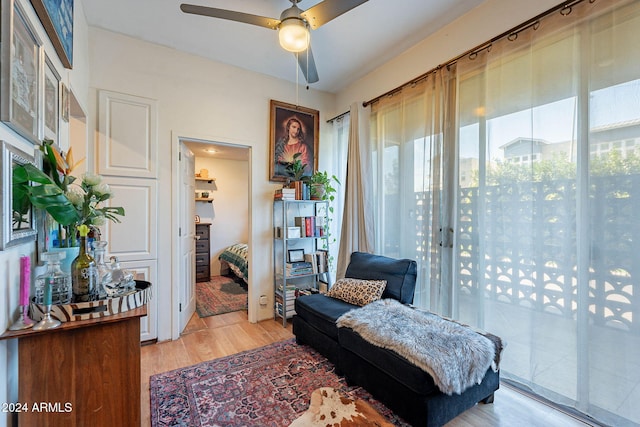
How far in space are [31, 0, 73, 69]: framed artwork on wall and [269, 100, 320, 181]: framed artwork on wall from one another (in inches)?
75.0

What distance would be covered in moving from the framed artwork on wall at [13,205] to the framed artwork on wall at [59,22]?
2.30ft

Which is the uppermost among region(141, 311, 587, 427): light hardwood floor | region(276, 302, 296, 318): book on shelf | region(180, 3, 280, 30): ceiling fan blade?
region(180, 3, 280, 30): ceiling fan blade

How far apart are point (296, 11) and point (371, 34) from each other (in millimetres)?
1053

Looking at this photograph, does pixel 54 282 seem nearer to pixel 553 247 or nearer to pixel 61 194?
pixel 61 194

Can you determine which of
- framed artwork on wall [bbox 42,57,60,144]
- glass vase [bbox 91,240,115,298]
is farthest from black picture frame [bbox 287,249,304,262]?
framed artwork on wall [bbox 42,57,60,144]

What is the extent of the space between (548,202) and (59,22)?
10.4 feet

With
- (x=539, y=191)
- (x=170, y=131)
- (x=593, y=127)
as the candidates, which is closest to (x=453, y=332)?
(x=539, y=191)

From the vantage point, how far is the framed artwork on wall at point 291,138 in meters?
3.36

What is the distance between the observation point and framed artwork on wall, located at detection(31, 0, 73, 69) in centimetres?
128

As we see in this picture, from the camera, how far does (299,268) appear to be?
11.0 feet

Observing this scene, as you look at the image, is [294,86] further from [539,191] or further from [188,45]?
[539,191]

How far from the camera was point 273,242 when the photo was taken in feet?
11.1

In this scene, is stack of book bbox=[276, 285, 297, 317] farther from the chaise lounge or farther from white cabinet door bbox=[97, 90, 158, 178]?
white cabinet door bbox=[97, 90, 158, 178]

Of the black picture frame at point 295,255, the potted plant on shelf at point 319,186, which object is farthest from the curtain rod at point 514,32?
the black picture frame at point 295,255
